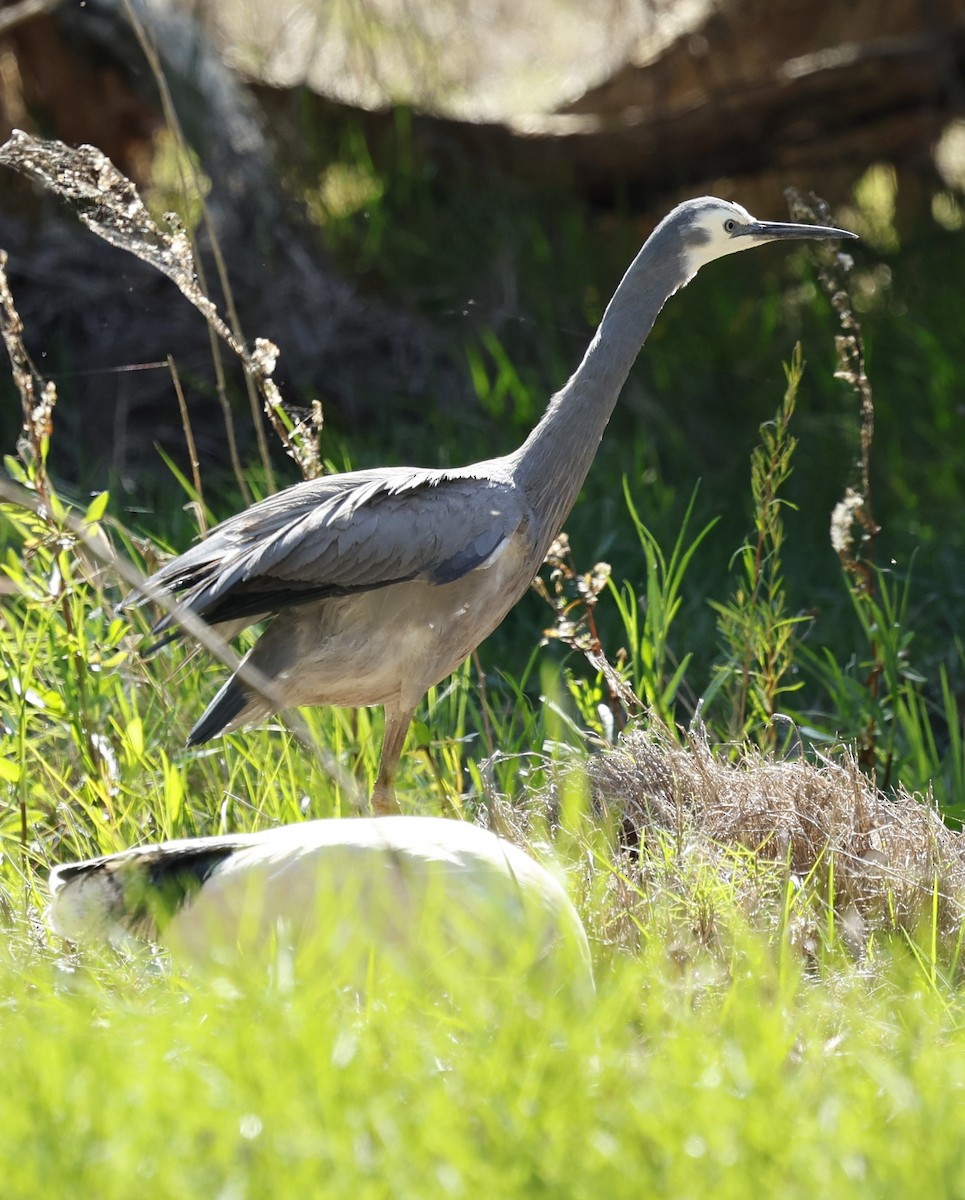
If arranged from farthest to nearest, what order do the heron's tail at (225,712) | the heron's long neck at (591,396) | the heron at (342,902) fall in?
the heron's long neck at (591,396), the heron's tail at (225,712), the heron at (342,902)

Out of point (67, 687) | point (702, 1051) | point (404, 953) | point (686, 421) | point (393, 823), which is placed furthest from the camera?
point (686, 421)

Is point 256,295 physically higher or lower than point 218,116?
lower

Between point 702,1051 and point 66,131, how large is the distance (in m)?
6.87

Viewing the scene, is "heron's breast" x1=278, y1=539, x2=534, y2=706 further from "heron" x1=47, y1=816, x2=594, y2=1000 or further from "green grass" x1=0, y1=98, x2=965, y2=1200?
"heron" x1=47, y1=816, x2=594, y2=1000

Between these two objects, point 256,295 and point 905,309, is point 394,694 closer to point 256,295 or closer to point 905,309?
point 256,295

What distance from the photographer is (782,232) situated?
13.0 feet

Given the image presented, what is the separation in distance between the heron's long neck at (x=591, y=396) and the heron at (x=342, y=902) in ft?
3.95

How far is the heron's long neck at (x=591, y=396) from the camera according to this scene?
12.9 ft

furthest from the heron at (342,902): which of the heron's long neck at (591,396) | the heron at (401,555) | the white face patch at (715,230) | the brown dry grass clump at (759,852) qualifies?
the white face patch at (715,230)

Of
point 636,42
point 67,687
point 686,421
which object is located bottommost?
point 686,421

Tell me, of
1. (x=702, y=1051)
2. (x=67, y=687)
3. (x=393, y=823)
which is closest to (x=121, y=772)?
(x=67, y=687)

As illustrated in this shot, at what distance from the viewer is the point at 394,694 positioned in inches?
150

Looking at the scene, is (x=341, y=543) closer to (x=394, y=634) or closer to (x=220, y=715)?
(x=394, y=634)

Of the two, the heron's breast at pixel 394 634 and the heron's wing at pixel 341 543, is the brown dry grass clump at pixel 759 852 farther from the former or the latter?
the heron's wing at pixel 341 543
